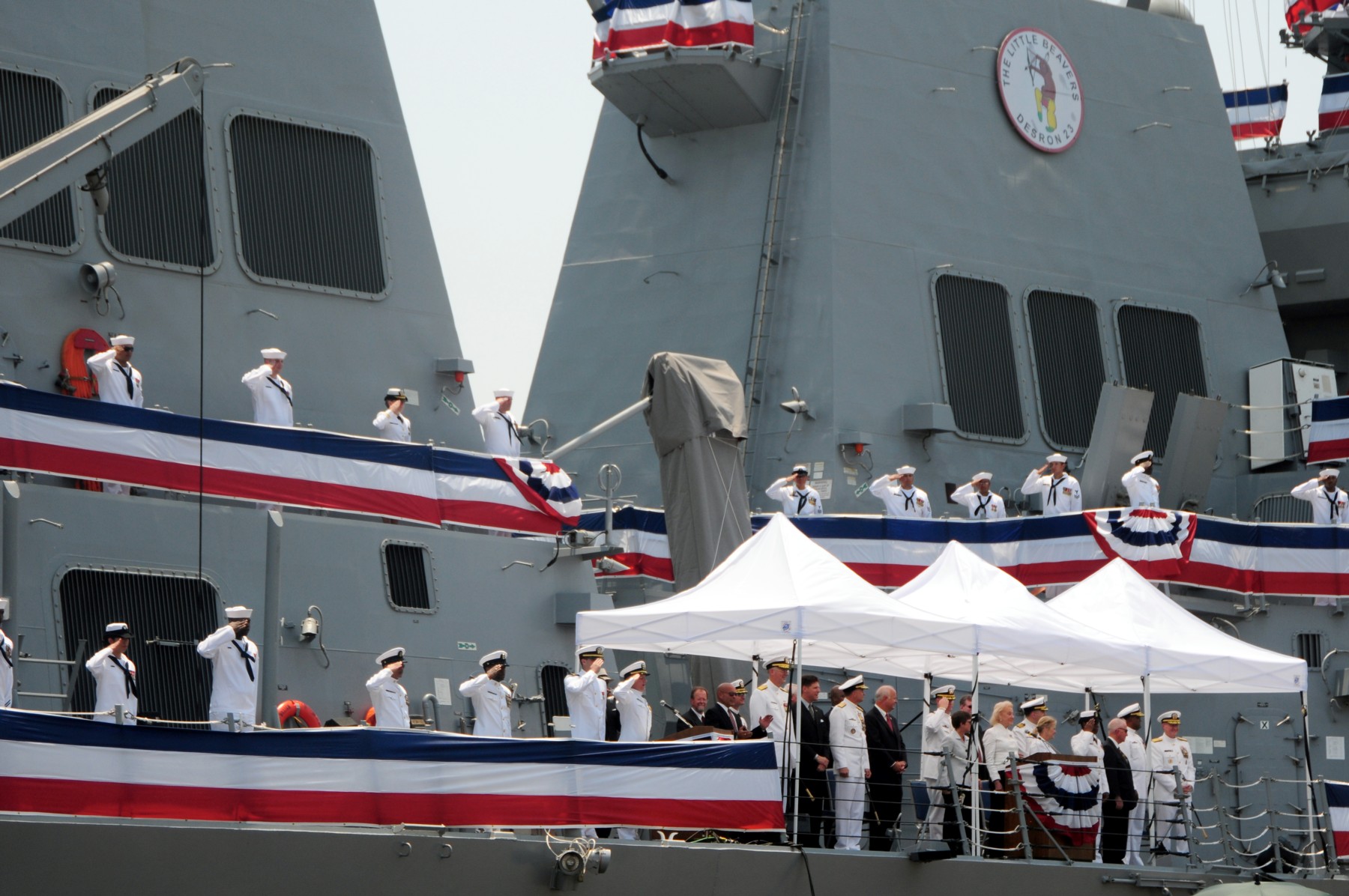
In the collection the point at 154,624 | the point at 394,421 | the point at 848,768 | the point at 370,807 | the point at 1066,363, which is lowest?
the point at 370,807

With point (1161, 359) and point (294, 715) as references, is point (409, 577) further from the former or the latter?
point (1161, 359)

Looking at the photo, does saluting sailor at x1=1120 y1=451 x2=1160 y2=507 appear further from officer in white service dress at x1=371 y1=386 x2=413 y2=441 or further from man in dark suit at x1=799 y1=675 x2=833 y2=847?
officer in white service dress at x1=371 y1=386 x2=413 y2=441

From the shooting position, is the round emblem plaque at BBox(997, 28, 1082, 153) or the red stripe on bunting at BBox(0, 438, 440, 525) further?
the round emblem plaque at BBox(997, 28, 1082, 153)

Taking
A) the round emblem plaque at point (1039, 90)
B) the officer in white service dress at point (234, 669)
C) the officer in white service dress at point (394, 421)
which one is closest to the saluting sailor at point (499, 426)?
the officer in white service dress at point (394, 421)

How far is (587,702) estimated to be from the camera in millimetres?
12125

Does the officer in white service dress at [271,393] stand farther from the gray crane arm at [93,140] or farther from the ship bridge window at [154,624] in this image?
the gray crane arm at [93,140]

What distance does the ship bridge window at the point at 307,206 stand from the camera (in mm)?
13781

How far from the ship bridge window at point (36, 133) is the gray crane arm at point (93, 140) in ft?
2.67

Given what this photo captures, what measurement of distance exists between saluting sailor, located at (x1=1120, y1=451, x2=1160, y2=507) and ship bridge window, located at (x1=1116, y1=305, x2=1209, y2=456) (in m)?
2.09

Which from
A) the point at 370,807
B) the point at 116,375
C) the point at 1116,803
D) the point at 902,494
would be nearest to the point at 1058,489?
the point at 902,494

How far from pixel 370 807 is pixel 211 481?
10.1 ft

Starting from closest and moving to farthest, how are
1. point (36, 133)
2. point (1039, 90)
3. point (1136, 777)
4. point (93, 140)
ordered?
point (93, 140) < point (36, 133) < point (1136, 777) < point (1039, 90)

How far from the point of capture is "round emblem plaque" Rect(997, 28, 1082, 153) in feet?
63.5

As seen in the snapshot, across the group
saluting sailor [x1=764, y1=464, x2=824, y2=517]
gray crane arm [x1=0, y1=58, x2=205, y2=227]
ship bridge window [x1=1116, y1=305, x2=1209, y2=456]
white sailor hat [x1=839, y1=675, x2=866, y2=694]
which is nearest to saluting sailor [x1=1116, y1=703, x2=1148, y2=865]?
white sailor hat [x1=839, y1=675, x2=866, y2=694]
